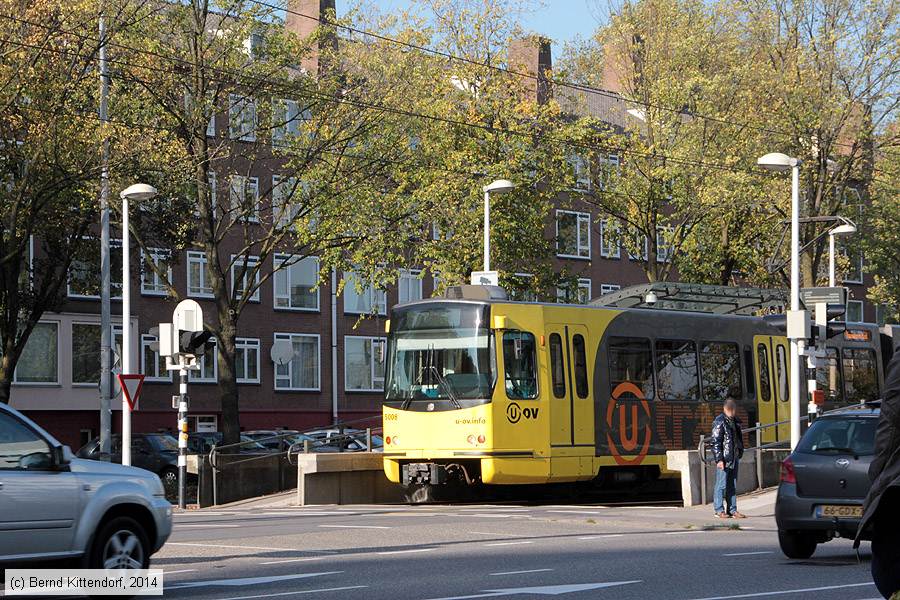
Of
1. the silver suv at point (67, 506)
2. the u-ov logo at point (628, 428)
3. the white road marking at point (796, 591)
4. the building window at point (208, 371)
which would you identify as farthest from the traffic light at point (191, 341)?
the building window at point (208, 371)

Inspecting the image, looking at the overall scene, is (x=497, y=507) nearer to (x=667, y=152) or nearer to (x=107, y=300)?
(x=107, y=300)

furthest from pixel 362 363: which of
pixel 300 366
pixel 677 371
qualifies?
pixel 677 371

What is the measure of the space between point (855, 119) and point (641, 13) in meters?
6.85

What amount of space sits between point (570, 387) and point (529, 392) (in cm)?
105

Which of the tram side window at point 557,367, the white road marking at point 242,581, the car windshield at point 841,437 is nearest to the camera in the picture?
the white road marking at point 242,581

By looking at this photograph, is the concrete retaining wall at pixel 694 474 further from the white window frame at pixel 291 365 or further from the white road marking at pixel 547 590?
the white window frame at pixel 291 365

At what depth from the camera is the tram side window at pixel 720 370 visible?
29203 millimetres

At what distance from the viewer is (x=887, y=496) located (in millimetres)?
3979

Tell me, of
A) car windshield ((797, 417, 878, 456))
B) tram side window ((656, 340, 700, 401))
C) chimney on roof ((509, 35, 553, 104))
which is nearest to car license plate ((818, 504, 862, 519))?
car windshield ((797, 417, 878, 456))

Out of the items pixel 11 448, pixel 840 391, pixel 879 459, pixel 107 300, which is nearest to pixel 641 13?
pixel 840 391

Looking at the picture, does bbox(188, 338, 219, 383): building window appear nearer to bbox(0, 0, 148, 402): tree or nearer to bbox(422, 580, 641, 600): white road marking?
bbox(0, 0, 148, 402): tree

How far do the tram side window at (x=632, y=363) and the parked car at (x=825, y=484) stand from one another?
11.7 metres

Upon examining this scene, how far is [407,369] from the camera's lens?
25.0 meters

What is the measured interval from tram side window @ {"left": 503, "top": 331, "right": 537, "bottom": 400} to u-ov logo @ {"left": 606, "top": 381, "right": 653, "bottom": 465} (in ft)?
7.04
